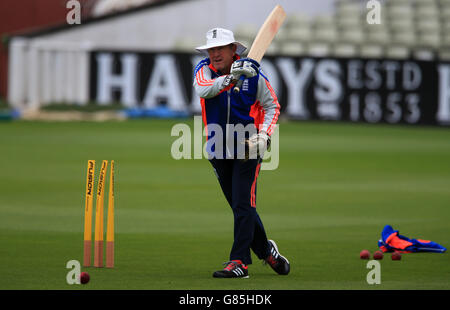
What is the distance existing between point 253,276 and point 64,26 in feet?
76.5

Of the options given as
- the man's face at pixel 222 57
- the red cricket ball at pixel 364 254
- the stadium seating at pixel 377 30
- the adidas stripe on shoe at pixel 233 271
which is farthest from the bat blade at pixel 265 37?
the stadium seating at pixel 377 30

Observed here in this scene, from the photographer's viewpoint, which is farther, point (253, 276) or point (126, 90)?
point (126, 90)

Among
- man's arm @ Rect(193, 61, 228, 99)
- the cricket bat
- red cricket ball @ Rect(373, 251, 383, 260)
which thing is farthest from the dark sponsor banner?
man's arm @ Rect(193, 61, 228, 99)

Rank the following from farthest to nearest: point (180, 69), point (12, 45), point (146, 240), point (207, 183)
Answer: point (12, 45)
point (180, 69)
point (207, 183)
point (146, 240)

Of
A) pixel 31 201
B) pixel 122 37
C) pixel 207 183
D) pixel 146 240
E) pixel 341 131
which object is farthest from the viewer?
pixel 122 37

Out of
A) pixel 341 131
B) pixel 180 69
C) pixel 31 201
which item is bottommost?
pixel 31 201

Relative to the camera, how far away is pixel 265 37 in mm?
8000

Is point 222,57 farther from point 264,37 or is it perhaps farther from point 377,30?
point 377,30

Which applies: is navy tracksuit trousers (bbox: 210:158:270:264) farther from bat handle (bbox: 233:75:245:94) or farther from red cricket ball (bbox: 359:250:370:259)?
red cricket ball (bbox: 359:250:370:259)

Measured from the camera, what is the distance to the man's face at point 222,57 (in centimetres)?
744

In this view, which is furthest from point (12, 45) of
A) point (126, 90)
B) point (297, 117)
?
point (297, 117)

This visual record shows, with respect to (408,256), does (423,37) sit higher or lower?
higher

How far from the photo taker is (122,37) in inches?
1214

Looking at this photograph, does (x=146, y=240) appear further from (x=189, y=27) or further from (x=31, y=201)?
(x=189, y=27)
